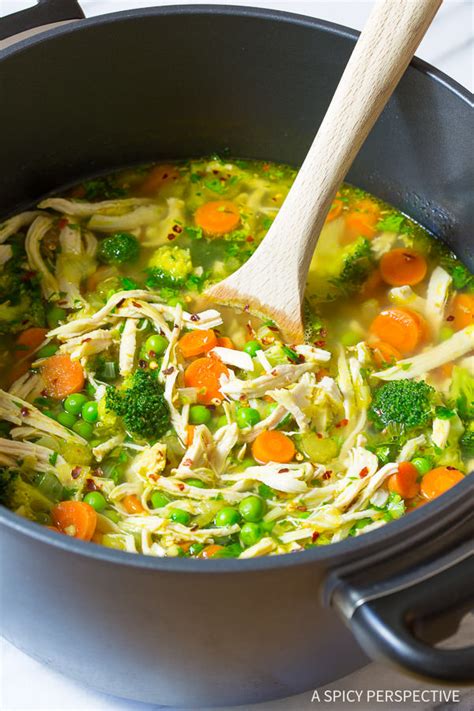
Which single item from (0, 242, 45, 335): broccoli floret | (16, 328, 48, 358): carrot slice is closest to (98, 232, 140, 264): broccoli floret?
(0, 242, 45, 335): broccoli floret

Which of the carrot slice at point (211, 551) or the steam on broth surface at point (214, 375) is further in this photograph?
the steam on broth surface at point (214, 375)

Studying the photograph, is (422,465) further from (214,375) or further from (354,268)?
(354,268)

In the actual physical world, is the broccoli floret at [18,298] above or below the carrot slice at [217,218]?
below

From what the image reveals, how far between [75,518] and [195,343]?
0.70 m

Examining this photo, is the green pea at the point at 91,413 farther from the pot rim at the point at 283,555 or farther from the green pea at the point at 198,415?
the pot rim at the point at 283,555

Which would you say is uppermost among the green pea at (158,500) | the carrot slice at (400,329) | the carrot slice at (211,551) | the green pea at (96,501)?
the carrot slice at (400,329)

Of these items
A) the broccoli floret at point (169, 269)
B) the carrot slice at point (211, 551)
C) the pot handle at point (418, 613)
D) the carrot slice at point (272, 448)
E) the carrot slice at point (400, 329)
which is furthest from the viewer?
the broccoli floret at point (169, 269)

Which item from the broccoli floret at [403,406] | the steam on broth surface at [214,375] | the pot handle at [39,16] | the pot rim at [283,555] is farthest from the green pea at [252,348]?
the pot handle at [39,16]

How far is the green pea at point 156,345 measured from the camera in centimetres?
296

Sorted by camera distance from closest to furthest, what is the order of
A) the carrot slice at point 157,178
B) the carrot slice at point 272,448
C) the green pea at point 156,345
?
1. the carrot slice at point 272,448
2. the green pea at point 156,345
3. the carrot slice at point 157,178

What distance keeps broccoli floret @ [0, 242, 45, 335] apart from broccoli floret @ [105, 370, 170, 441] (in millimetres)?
462

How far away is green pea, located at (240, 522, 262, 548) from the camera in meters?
2.54

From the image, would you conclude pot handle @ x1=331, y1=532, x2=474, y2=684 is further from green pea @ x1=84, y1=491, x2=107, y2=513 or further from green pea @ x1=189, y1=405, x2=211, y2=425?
green pea @ x1=189, y1=405, x2=211, y2=425

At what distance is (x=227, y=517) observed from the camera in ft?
8.44
